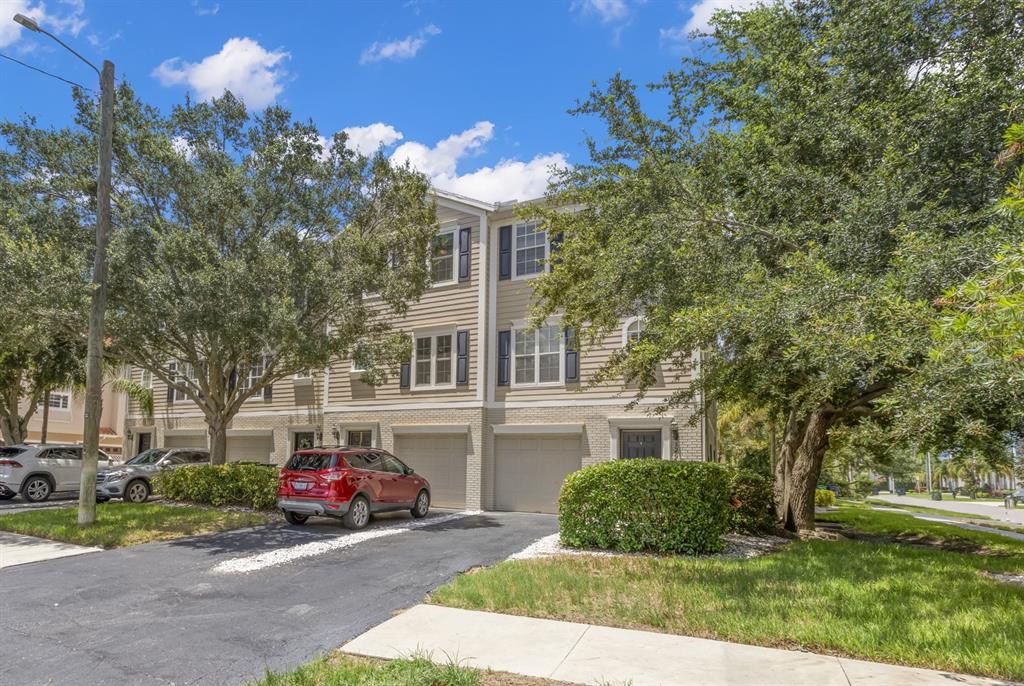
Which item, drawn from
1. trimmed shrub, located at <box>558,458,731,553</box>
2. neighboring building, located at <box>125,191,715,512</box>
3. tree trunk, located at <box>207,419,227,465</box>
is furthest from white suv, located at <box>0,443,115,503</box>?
trimmed shrub, located at <box>558,458,731,553</box>

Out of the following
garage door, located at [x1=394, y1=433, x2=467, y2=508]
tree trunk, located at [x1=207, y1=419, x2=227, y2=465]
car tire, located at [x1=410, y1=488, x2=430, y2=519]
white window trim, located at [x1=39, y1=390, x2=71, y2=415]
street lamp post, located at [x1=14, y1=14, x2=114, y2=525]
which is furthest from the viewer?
white window trim, located at [x1=39, y1=390, x2=71, y2=415]

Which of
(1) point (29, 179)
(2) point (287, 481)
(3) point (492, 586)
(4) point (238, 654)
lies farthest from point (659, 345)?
(1) point (29, 179)

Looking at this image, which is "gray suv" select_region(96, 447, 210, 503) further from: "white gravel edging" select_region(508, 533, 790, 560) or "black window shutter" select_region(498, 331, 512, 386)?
"white gravel edging" select_region(508, 533, 790, 560)

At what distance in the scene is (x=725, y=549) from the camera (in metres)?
12.0

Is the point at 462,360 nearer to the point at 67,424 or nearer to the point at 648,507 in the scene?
the point at 648,507

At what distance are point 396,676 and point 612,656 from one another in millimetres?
1950

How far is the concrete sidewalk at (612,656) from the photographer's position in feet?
17.9

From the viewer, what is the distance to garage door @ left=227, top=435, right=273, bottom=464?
2440 cm

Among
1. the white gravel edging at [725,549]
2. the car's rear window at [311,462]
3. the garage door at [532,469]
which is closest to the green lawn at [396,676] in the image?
the white gravel edging at [725,549]

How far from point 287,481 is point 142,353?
5.18m

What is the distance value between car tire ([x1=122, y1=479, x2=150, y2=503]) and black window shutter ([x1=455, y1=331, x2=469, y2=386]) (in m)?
9.45

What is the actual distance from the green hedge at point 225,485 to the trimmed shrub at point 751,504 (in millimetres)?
10730

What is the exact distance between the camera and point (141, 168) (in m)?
15.4

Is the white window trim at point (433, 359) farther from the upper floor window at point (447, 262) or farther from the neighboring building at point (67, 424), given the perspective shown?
the neighboring building at point (67, 424)
